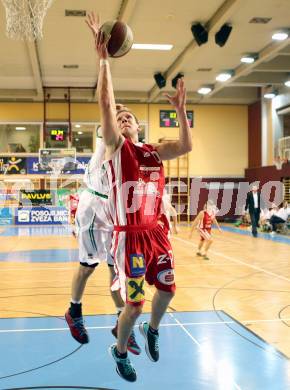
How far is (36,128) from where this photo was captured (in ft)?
77.6

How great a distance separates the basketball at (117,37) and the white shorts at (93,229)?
4.38ft

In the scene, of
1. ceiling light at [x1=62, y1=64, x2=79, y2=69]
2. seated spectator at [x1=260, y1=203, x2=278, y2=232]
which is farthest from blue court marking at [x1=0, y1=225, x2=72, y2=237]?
seated spectator at [x1=260, y1=203, x2=278, y2=232]

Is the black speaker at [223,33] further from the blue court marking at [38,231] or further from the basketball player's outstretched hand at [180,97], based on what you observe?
the basketball player's outstretched hand at [180,97]

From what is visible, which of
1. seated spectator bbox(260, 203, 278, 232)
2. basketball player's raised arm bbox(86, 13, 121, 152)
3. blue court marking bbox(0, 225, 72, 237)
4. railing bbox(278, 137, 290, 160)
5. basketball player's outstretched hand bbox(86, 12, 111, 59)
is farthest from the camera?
railing bbox(278, 137, 290, 160)

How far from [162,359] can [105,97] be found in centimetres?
293

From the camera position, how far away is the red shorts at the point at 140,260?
11.5ft

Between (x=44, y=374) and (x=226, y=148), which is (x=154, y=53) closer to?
(x=226, y=148)

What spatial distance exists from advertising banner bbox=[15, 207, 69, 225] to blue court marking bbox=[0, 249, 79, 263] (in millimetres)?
9025

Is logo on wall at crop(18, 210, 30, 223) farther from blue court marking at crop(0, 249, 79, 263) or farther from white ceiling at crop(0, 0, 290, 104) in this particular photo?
blue court marking at crop(0, 249, 79, 263)

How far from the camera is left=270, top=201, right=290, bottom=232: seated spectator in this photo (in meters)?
18.0

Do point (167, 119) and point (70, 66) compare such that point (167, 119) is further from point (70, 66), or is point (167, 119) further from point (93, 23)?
point (93, 23)

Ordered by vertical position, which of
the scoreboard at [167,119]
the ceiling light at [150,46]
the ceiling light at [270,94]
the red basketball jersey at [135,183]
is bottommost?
the red basketball jersey at [135,183]

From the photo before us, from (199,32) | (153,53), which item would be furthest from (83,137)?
(199,32)

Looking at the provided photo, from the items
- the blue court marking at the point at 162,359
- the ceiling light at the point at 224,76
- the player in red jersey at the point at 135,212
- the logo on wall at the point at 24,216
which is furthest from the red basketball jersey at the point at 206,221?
the logo on wall at the point at 24,216
